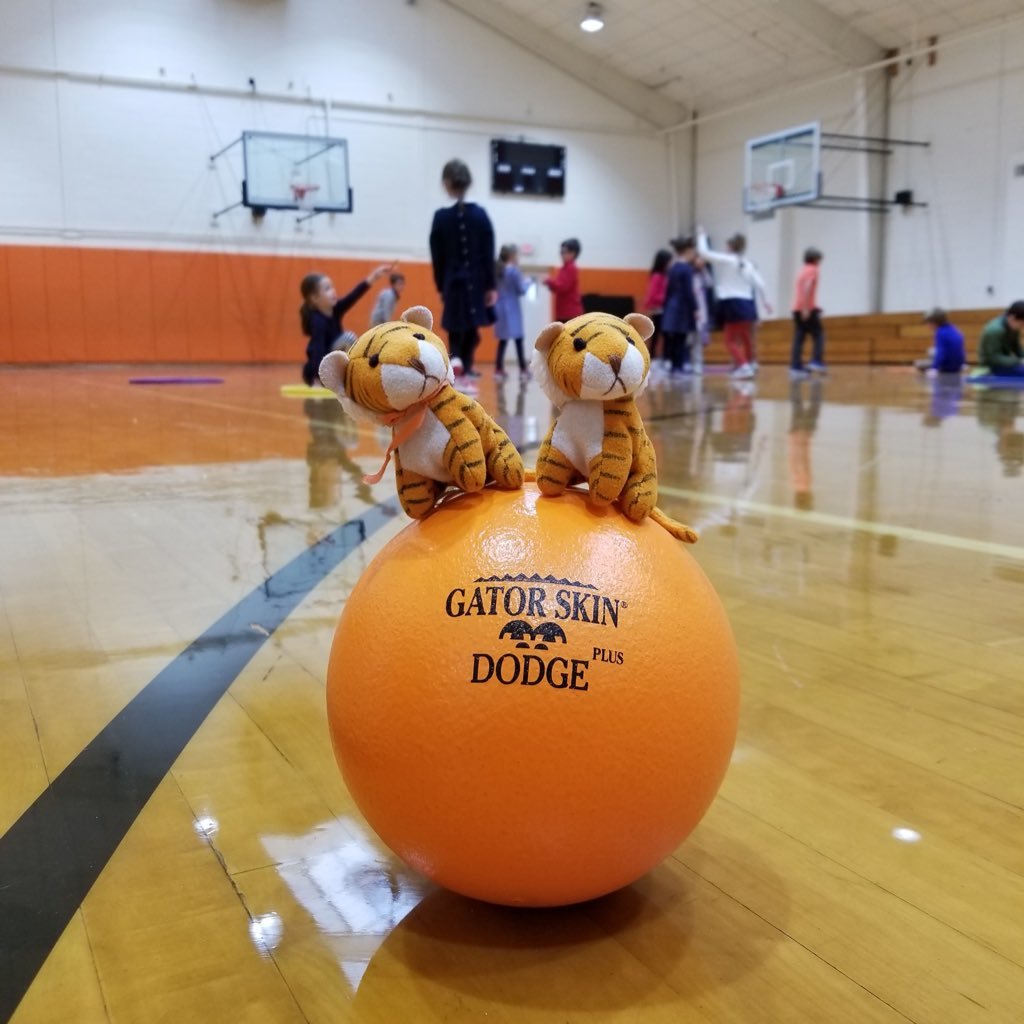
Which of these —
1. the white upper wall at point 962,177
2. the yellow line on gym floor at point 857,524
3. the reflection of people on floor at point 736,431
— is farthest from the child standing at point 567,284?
the yellow line on gym floor at point 857,524

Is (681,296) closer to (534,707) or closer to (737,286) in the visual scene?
(737,286)

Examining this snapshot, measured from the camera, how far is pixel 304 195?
16.2 m

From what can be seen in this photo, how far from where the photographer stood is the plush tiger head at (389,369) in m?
1.18

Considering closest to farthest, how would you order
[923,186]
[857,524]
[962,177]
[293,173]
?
[857,524] → [962,177] → [293,173] → [923,186]

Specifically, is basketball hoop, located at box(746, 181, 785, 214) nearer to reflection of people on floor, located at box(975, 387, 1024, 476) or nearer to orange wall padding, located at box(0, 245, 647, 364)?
orange wall padding, located at box(0, 245, 647, 364)

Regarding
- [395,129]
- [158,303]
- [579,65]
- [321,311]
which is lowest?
[321,311]

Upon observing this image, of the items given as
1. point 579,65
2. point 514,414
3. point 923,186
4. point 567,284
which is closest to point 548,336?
point 514,414

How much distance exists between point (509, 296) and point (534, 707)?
12.2m

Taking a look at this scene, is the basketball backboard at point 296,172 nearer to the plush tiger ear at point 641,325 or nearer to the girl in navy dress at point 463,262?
the girl in navy dress at point 463,262

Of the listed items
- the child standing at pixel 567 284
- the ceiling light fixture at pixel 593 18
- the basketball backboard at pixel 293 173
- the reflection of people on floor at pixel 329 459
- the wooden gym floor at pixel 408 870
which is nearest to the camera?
the wooden gym floor at pixel 408 870

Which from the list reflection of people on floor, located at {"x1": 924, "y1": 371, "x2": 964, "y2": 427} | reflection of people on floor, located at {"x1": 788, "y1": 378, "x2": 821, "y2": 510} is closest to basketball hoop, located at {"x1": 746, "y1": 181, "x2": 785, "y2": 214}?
reflection of people on floor, located at {"x1": 924, "y1": 371, "x2": 964, "y2": 427}

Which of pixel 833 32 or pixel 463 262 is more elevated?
pixel 833 32

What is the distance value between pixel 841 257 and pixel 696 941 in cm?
1834

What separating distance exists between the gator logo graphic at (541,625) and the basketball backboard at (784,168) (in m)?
16.6
